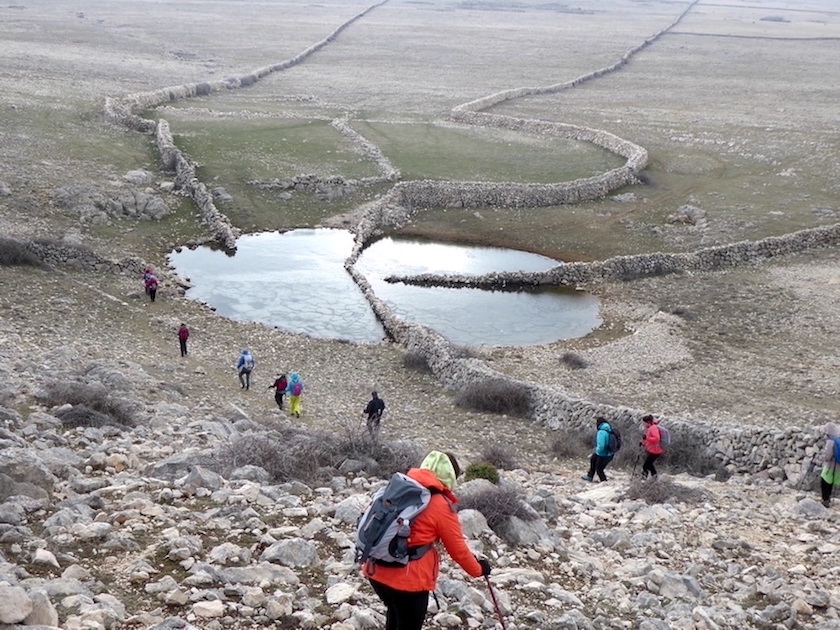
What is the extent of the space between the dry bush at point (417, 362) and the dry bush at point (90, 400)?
526 inches

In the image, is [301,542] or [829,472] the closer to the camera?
[301,542]

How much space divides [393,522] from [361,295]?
103 ft

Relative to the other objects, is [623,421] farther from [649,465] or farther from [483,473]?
[483,473]

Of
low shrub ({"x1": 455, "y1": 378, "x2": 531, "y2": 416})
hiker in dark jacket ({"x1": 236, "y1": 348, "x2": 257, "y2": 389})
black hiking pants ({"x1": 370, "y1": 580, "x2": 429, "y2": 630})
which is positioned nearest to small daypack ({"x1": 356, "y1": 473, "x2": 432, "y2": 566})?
black hiking pants ({"x1": 370, "y1": 580, "x2": 429, "y2": 630})

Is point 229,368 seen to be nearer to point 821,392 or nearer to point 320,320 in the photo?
point 320,320

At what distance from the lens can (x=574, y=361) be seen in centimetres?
3009

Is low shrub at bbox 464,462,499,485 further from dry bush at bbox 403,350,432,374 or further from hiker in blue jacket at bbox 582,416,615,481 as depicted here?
dry bush at bbox 403,350,432,374

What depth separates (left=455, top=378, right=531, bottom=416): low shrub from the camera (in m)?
25.4

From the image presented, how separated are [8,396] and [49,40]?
106220 millimetres

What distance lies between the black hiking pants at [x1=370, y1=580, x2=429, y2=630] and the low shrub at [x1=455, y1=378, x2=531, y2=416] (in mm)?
17484

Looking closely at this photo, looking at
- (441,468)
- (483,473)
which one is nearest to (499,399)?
(483,473)

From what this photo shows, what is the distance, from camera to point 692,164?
60.6 metres

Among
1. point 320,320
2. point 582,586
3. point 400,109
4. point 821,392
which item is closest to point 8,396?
point 582,586

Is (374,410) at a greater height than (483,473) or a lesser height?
lesser
